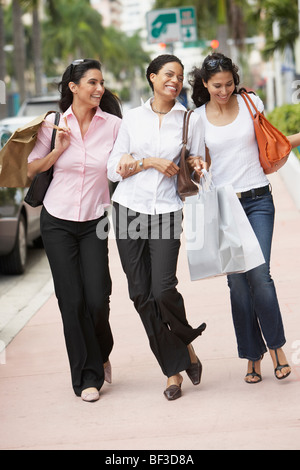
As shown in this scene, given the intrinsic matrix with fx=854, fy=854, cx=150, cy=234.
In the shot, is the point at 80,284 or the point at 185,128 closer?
the point at 185,128

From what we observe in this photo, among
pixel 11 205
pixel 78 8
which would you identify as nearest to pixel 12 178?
pixel 11 205

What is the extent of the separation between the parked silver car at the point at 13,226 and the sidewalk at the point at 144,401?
85.3 inches

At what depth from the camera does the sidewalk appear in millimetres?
4328

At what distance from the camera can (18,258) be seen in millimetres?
9711

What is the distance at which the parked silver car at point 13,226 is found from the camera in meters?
9.17

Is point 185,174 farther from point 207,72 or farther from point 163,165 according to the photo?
point 207,72

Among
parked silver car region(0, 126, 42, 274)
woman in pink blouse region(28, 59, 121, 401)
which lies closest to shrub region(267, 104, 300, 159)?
parked silver car region(0, 126, 42, 274)

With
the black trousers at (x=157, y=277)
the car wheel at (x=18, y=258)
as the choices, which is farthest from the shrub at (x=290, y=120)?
the black trousers at (x=157, y=277)

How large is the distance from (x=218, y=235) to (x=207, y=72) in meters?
0.94

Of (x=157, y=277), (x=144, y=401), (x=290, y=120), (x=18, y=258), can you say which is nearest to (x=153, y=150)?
(x=157, y=277)

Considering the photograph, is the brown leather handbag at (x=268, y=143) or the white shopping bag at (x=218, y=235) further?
the brown leather handbag at (x=268, y=143)

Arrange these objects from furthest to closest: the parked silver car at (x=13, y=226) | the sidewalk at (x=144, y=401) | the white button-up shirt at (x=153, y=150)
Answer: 1. the parked silver car at (x=13, y=226)
2. the white button-up shirt at (x=153, y=150)
3. the sidewalk at (x=144, y=401)

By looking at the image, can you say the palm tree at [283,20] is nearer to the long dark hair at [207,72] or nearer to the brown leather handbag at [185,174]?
the long dark hair at [207,72]

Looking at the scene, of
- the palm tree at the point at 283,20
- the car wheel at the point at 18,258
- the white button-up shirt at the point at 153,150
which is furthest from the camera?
the palm tree at the point at 283,20
